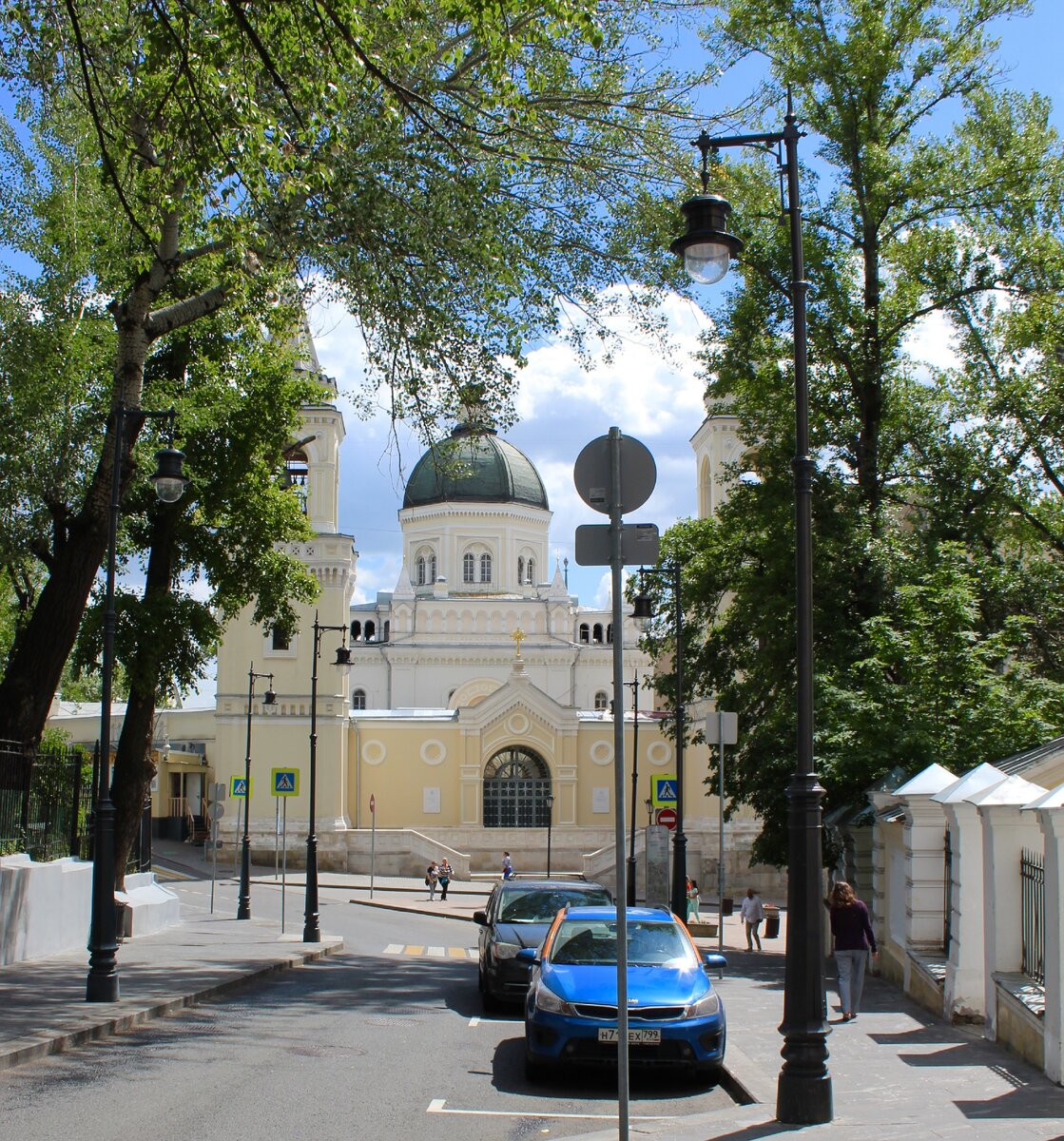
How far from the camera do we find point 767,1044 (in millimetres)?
12484

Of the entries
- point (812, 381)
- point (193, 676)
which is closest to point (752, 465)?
point (812, 381)

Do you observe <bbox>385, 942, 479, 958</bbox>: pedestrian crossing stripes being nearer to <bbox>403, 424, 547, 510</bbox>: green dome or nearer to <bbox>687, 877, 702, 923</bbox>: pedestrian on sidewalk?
<bbox>687, 877, 702, 923</bbox>: pedestrian on sidewalk

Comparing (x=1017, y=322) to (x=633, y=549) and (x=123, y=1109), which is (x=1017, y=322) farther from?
(x=123, y=1109)

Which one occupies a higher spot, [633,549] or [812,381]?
[812,381]

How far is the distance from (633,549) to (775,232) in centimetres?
1855

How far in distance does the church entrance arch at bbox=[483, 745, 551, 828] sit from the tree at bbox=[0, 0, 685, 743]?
37.6m

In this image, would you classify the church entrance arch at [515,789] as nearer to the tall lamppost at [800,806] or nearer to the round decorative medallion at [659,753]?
the round decorative medallion at [659,753]

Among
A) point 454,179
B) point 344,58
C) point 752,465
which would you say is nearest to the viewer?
point 344,58

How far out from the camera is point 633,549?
7.84 meters

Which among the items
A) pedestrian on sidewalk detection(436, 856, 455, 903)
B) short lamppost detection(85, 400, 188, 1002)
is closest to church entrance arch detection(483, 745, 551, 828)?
pedestrian on sidewalk detection(436, 856, 455, 903)

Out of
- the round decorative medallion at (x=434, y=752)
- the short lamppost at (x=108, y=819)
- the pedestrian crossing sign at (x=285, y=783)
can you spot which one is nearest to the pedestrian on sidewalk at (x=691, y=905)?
the pedestrian crossing sign at (x=285, y=783)

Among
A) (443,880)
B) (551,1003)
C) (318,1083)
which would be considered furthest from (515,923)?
(443,880)

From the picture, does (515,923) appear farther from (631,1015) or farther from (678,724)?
(678,724)

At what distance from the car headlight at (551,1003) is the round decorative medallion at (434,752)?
1788 inches
